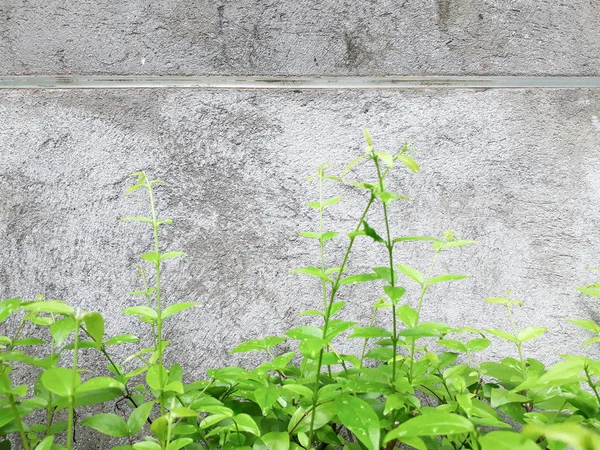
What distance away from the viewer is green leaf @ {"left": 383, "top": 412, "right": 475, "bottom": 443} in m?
0.48

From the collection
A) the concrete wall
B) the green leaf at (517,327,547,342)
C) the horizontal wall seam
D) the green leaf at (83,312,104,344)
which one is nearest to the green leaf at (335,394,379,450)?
the green leaf at (83,312,104,344)

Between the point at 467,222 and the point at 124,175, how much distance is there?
107 centimetres

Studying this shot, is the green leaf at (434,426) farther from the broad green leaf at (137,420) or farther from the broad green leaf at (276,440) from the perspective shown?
the broad green leaf at (137,420)

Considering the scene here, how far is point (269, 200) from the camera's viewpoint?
1.44 meters

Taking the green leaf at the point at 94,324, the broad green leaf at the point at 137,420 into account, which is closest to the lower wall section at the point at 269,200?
the broad green leaf at the point at 137,420

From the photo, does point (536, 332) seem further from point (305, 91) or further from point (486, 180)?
point (305, 91)

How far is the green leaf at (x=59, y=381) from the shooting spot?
63cm

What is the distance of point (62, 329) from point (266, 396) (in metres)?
0.36

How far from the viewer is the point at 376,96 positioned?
1501 millimetres

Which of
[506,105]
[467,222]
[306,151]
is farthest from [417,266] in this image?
[506,105]

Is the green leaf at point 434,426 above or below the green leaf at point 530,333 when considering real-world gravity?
above

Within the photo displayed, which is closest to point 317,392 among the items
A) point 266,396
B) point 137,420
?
point 266,396

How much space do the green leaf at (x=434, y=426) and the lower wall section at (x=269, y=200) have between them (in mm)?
905

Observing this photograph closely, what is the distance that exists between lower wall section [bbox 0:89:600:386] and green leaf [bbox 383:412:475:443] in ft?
2.97
